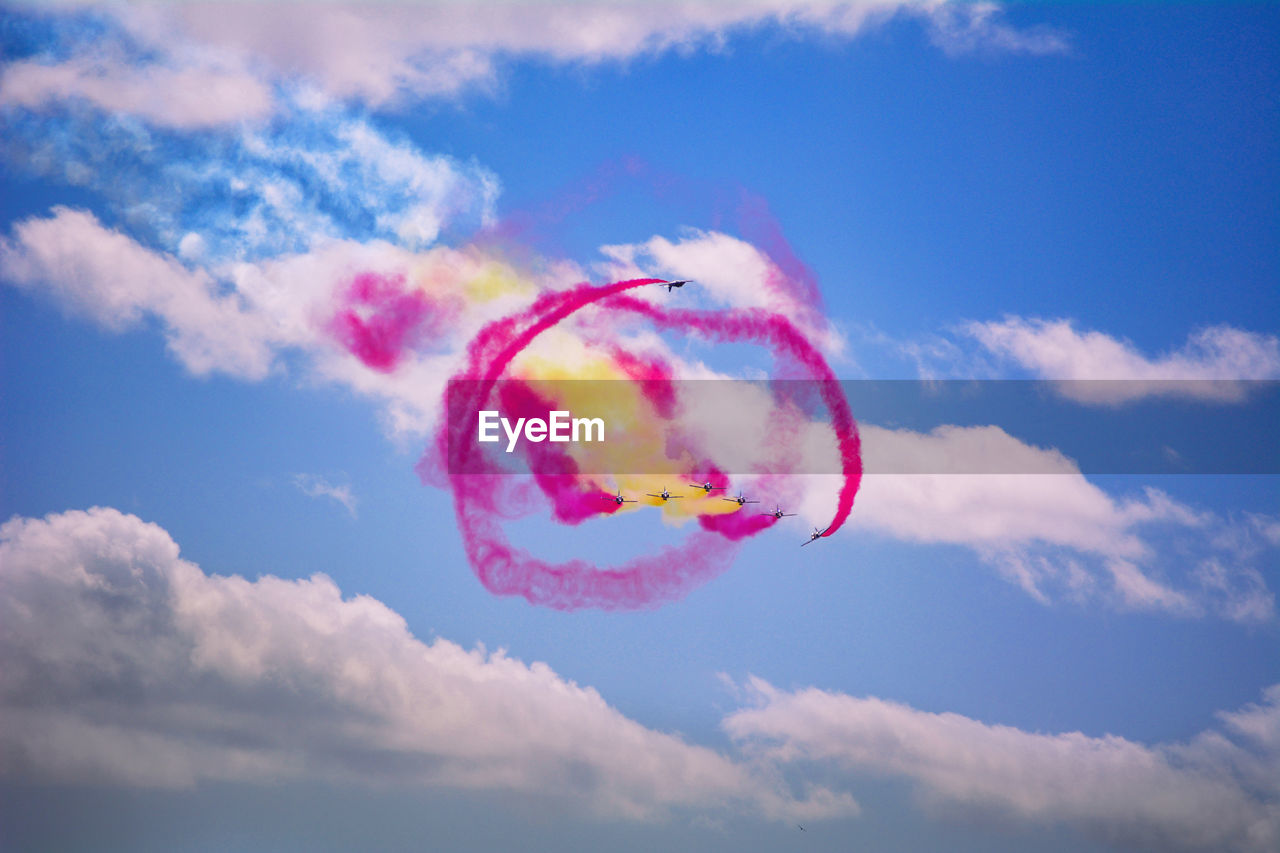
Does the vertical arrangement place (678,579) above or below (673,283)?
below

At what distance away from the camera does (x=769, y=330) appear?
71.9 metres

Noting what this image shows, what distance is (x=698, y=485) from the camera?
72438 millimetres

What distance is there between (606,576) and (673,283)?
14.9m

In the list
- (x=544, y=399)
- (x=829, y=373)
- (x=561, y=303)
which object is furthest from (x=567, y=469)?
(x=829, y=373)

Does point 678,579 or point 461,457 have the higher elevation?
point 461,457

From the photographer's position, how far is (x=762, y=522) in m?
73.2

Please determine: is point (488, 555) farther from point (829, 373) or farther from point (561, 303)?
point (829, 373)

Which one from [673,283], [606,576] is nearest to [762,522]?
[606,576]

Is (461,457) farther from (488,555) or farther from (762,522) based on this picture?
(762,522)

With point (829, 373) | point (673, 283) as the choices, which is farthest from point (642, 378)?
point (829, 373)

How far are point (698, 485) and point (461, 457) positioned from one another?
11815 mm

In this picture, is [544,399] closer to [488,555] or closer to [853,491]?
[488,555]

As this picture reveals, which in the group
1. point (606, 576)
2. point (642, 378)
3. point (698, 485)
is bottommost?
point (606, 576)

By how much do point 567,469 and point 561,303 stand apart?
821 centimetres
